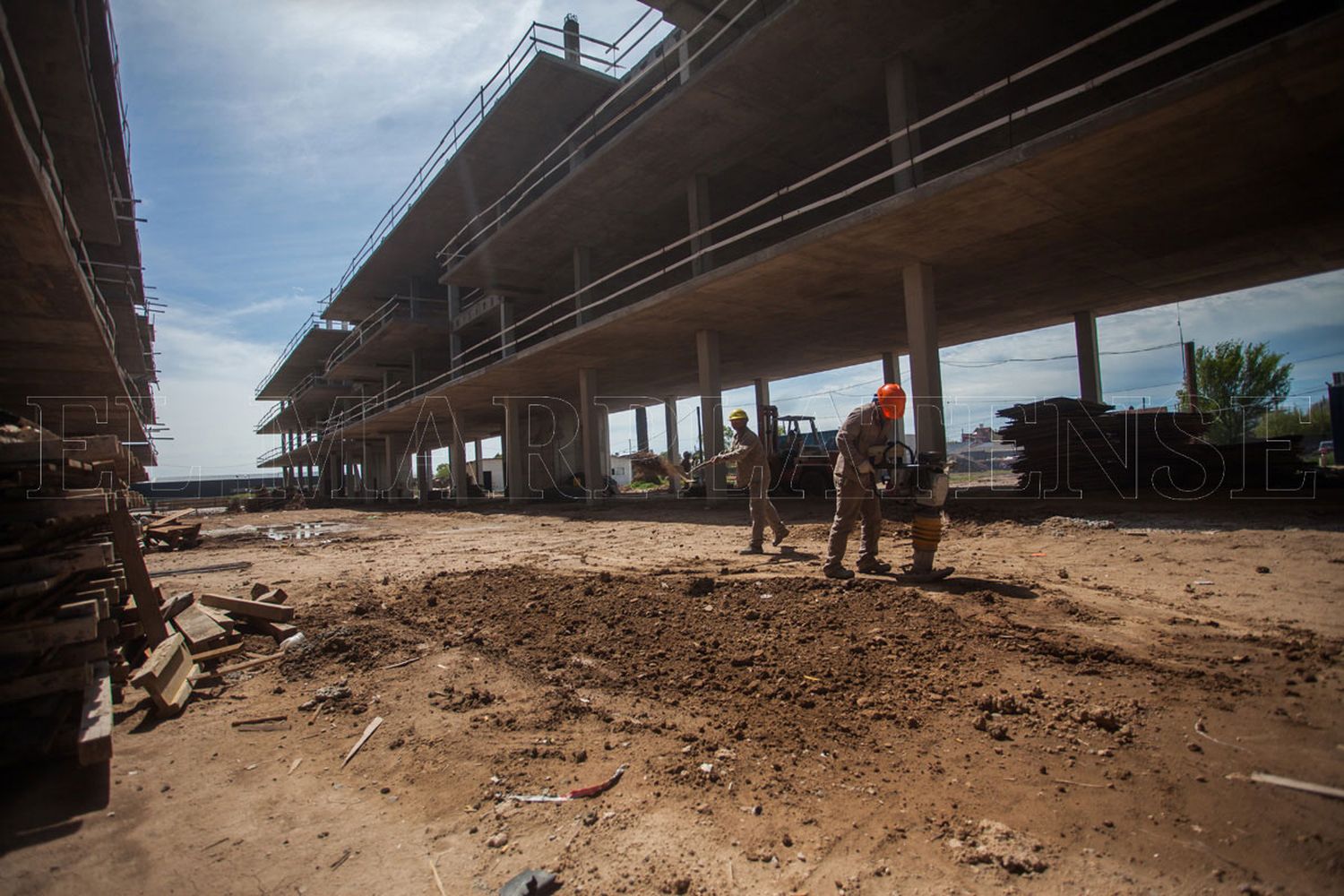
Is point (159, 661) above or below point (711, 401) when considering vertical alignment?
below

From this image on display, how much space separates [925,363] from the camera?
1123cm

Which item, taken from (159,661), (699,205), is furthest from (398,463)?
(159,661)

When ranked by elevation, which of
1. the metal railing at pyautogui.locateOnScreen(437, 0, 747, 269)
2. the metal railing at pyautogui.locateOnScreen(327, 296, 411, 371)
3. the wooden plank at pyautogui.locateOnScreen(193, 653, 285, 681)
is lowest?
the wooden plank at pyautogui.locateOnScreen(193, 653, 285, 681)

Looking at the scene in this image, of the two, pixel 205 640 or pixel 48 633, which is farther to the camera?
pixel 205 640

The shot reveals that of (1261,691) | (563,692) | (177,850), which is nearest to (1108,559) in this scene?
(1261,691)

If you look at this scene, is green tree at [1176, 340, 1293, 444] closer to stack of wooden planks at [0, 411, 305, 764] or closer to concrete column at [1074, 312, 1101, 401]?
concrete column at [1074, 312, 1101, 401]

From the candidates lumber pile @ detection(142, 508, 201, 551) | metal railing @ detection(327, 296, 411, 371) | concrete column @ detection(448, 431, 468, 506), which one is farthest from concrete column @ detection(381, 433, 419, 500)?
lumber pile @ detection(142, 508, 201, 551)

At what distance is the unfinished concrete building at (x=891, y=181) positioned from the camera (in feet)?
26.8

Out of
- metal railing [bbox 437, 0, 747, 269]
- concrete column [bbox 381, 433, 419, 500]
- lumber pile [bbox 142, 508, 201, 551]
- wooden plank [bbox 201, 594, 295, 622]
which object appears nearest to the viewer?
wooden plank [bbox 201, 594, 295, 622]

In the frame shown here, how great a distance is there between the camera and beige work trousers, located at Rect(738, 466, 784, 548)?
830cm

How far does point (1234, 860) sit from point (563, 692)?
298 centimetres

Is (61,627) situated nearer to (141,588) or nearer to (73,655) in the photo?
(73,655)

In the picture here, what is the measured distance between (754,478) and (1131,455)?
7310 millimetres

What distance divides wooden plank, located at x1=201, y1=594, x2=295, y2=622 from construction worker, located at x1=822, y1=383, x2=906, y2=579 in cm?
487
